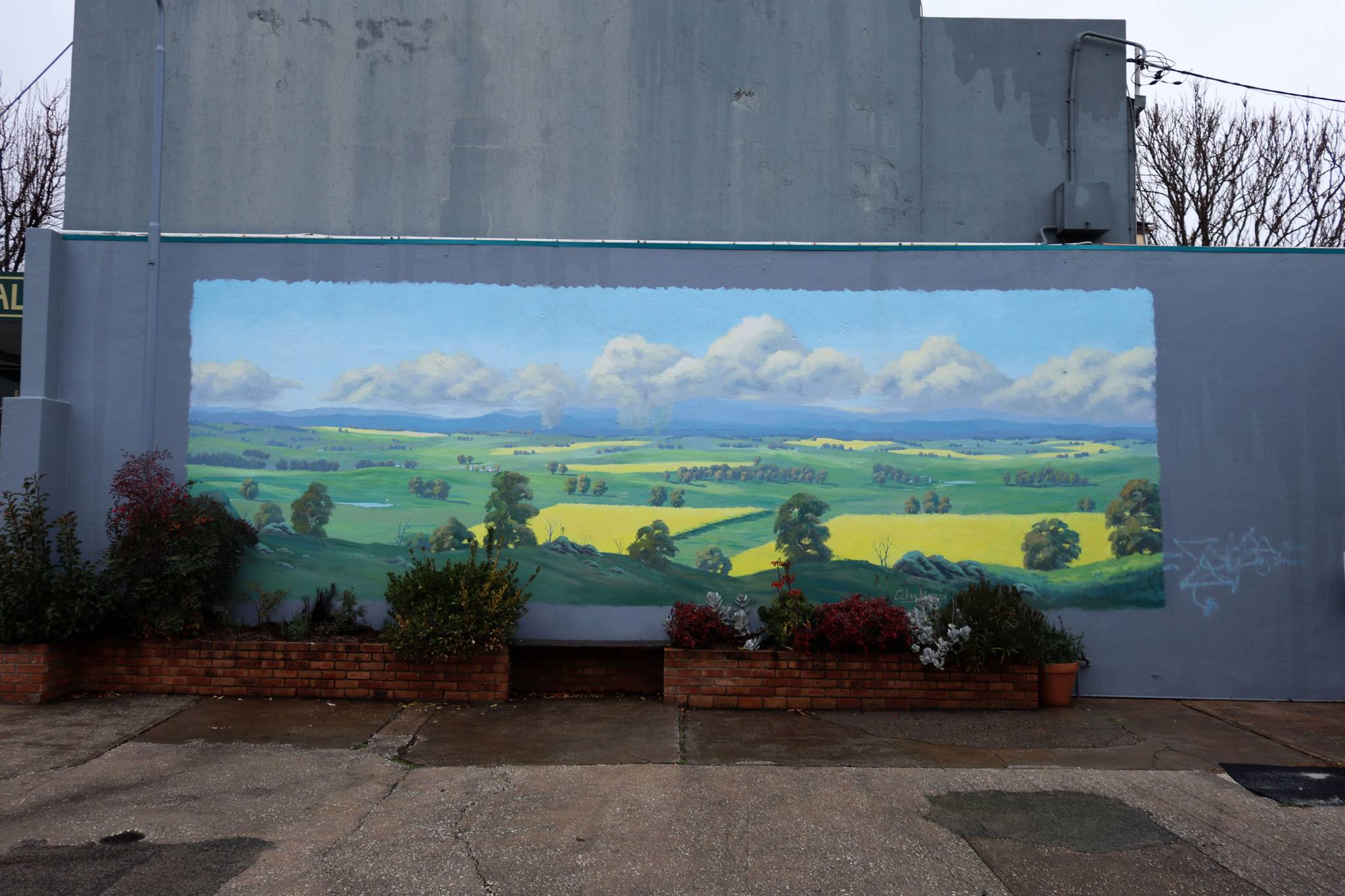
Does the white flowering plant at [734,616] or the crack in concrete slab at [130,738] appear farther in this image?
the white flowering plant at [734,616]

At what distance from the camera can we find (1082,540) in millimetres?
9133

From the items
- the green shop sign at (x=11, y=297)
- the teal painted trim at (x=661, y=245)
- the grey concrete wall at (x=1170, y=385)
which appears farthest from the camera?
the green shop sign at (x=11, y=297)

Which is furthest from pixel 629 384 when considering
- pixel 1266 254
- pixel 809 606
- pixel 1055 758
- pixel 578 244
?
pixel 1266 254

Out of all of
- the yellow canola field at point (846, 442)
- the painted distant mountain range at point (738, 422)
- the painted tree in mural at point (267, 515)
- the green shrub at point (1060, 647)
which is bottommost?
the green shrub at point (1060, 647)

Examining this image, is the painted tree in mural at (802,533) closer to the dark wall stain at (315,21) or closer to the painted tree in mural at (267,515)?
the painted tree in mural at (267,515)

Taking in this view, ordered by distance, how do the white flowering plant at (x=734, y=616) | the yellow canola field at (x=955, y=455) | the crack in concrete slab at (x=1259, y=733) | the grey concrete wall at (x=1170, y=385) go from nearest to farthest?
the crack in concrete slab at (x=1259, y=733)
the white flowering plant at (x=734, y=616)
the grey concrete wall at (x=1170, y=385)
the yellow canola field at (x=955, y=455)

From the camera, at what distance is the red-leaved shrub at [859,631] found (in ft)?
27.1

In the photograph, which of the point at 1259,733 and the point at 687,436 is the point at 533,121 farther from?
the point at 1259,733

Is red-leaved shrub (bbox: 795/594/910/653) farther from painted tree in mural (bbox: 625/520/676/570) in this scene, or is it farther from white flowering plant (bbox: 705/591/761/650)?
painted tree in mural (bbox: 625/520/676/570)

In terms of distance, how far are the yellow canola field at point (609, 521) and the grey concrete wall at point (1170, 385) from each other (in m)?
0.71

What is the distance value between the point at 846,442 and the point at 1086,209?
3848 mm

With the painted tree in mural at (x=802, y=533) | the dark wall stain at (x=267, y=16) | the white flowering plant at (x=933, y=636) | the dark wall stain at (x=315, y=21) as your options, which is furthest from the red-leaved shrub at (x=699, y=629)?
the dark wall stain at (x=267, y=16)
